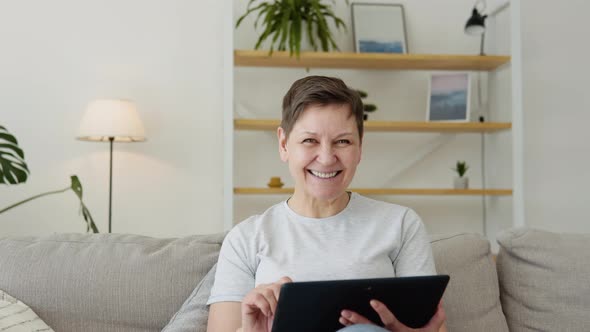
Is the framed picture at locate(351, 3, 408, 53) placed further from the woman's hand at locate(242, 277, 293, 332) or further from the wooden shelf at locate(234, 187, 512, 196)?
the woman's hand at locate(242, 277, 293, 332)

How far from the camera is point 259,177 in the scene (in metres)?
3.63

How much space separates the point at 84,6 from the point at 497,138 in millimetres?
2436

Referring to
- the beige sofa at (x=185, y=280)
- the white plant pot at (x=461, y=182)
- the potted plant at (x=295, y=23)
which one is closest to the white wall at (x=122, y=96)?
the potted plant at (x=295, y=23)

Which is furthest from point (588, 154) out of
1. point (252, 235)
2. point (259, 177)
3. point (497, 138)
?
point (252, 235)

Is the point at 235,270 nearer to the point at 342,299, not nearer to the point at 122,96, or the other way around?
the point at 342,299

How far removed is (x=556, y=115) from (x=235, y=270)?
294 centimetres

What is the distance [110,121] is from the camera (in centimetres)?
316

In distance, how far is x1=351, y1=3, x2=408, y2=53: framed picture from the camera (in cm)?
357

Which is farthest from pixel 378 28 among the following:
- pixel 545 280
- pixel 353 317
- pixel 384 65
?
pixel 353 317

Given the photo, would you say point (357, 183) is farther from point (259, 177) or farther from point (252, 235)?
point (252, 235)

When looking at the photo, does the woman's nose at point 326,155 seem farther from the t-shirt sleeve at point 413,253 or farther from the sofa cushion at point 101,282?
the sofa cushion at point 101,282

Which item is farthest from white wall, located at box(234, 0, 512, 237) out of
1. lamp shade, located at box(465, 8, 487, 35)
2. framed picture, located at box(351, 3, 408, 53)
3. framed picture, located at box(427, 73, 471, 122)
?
lamp shade, located at box(465, 8, 487, 35)

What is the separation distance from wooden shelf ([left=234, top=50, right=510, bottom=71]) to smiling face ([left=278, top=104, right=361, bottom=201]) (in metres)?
1.90

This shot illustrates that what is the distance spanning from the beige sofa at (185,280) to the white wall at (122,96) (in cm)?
176
